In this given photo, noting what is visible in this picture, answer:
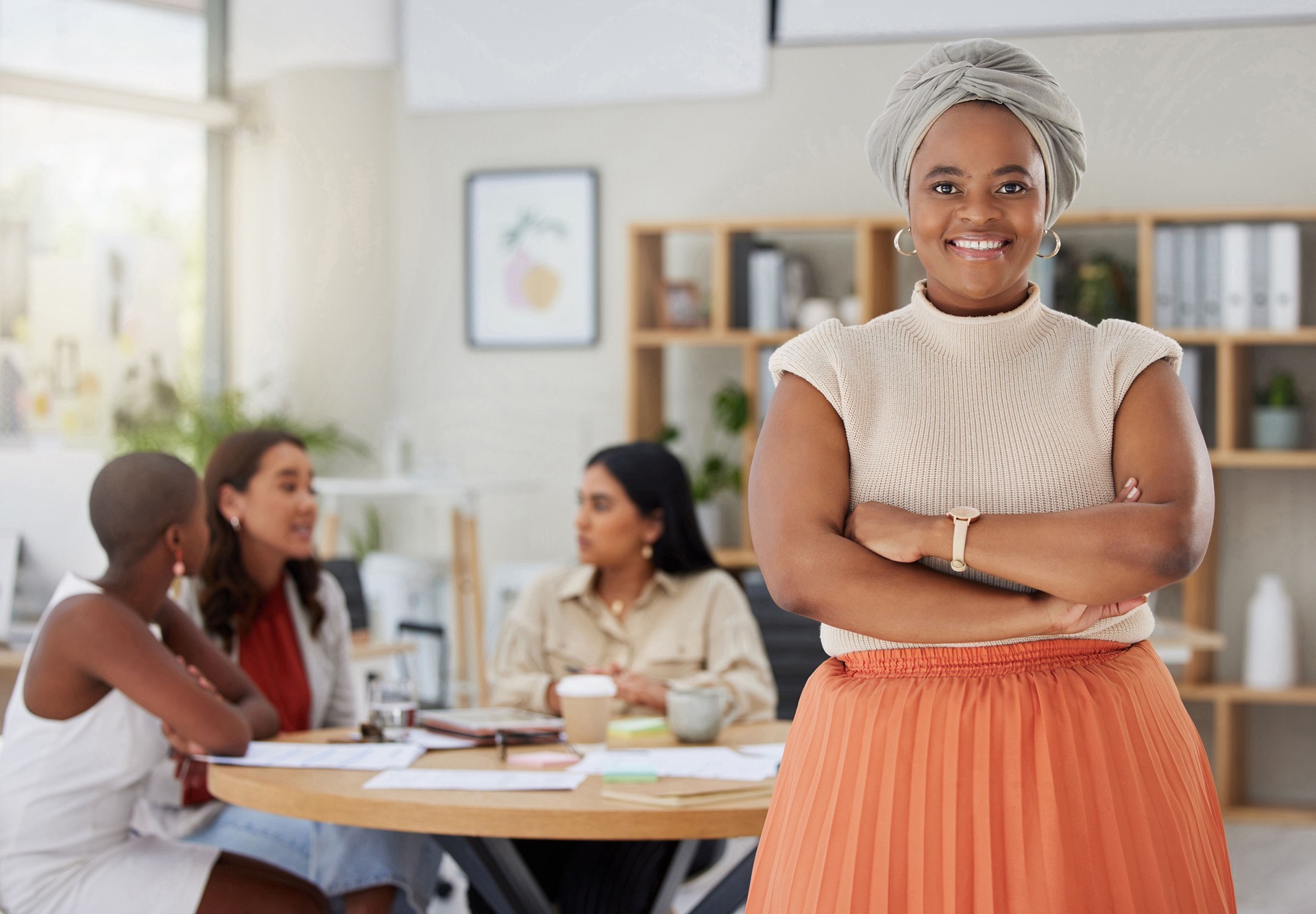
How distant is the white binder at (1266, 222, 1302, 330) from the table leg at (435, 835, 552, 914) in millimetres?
3518

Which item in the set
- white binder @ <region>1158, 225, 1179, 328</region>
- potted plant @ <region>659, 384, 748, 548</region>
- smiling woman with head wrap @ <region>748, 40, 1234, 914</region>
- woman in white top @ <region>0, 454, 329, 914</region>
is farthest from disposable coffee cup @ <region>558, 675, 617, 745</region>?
white binder @ <region>1158, 225, 1179, 328</region>

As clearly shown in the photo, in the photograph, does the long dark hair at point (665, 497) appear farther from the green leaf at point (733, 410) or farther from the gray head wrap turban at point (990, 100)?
the green leaf at point (733, 410)

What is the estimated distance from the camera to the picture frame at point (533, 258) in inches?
215

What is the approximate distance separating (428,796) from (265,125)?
4.68 m

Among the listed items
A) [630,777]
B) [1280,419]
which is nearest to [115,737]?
[630,777]

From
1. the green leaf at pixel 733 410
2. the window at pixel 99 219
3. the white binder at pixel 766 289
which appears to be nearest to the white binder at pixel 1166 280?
the white binder at pixel 766 289

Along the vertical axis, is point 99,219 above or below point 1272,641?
above

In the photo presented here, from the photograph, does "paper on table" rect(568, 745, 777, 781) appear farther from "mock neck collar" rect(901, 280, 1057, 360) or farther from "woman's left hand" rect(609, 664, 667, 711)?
"mock neck collar" rect(901, 280, 1057, 360)

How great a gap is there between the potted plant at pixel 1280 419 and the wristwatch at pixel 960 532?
3.80 metres

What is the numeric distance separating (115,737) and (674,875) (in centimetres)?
92

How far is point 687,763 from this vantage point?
200 centimetres

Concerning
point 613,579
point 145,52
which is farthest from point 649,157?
point 613,579

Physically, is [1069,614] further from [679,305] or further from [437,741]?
[679,305]

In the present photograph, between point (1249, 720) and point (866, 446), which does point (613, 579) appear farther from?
point (1249, 720)
